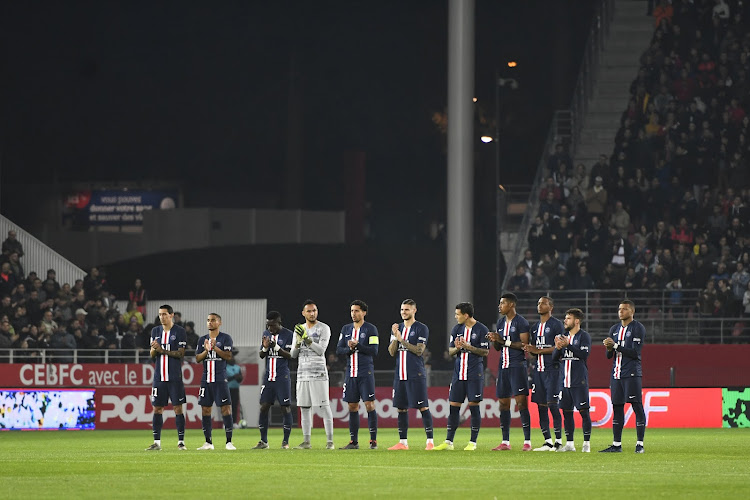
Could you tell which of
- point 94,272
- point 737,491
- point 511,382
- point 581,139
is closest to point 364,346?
point 511,382


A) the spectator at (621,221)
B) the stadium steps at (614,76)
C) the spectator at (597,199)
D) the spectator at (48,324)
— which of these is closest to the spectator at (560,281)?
the spectator at (621,221)

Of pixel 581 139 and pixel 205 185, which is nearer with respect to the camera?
pixel 581 139

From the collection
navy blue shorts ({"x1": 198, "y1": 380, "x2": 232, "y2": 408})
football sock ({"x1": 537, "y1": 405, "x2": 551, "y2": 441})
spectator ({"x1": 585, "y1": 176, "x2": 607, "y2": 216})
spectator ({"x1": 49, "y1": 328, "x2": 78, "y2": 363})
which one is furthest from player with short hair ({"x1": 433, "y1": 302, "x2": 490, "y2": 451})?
spectator ({"x1": 585, "y1": 176, "x2": 607, "y2": 216})

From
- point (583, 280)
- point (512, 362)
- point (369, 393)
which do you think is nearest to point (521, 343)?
point (512, 362)

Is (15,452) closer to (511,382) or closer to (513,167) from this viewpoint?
(511,382)

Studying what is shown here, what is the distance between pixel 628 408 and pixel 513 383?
12.1 m

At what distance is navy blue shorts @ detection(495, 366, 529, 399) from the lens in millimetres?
20734

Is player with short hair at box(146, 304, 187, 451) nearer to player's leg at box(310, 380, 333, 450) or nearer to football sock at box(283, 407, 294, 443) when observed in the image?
football sock at box(283, 407, 294, 443)

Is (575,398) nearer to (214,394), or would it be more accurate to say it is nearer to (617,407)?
(617,407)

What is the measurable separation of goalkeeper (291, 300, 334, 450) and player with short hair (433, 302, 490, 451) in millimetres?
1942

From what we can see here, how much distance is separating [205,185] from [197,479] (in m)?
38.5

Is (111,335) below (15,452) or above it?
above

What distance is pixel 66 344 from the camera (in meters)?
34.5

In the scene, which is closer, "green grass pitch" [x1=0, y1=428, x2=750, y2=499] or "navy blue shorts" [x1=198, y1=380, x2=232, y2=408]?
"green grass pitch" [x1=0, y1=428, x2=750, y2=499]
